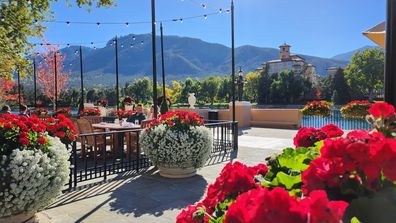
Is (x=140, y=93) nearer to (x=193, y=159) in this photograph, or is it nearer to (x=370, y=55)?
(x=370, y=55)

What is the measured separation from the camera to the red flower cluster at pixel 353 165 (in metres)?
0.82

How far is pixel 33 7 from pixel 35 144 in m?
5.99

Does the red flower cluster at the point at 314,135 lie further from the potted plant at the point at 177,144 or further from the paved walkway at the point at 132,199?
the potted plant at the point at 177,144

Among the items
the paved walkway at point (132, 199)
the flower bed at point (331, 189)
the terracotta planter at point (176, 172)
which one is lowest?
the paved walkway at point (132, 199)

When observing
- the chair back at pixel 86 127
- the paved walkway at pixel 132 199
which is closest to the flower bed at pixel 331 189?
the paved walkway at pixel 132 199

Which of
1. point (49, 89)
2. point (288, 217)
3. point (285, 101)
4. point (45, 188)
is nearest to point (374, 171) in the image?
point (288, 217)

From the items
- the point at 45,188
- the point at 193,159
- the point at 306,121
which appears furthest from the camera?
the point at 306,121

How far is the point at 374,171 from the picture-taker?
821mm

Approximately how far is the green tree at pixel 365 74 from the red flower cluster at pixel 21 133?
1958 inches

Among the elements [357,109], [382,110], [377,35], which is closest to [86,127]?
[377,35]

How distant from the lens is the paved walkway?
12.1 ft

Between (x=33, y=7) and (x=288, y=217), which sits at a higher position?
(x=33, y=7)

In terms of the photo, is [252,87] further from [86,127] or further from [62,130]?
[62,130]

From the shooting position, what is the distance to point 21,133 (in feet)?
10.5
